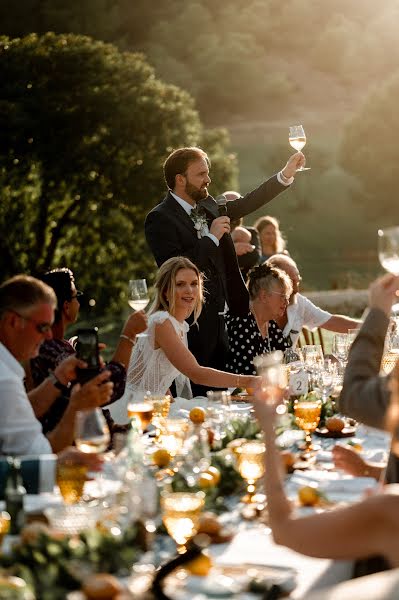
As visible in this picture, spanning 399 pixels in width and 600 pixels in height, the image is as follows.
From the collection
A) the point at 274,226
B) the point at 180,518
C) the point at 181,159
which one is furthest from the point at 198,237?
the point at 180,518

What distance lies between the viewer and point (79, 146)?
703 inches

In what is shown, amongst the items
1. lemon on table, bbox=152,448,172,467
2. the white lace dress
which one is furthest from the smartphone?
the white lace dress

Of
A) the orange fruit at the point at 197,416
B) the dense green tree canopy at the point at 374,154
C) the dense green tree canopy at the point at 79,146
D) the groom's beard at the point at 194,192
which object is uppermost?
the dense green tree canopy at the point at 374,154

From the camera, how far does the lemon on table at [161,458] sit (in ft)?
9.12

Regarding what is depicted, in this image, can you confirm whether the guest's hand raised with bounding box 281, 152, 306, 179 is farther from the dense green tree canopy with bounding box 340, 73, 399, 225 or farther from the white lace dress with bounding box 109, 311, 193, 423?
the dense green tree canopy with bounding box 340, 73, 399, 225

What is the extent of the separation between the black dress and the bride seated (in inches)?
22.8

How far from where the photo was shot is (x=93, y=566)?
1740mm

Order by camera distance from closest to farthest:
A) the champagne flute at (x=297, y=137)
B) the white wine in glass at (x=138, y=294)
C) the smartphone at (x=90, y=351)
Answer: the smartphone at (x=90, y=351), the white wine in glass at (x=138, y=294), the champagne flute at (x=297, y=137)

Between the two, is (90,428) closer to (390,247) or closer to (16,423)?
(16,423)

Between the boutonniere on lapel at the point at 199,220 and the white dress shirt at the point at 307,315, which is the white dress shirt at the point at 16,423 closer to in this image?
the boutonniere on lapel at the point at 199,220

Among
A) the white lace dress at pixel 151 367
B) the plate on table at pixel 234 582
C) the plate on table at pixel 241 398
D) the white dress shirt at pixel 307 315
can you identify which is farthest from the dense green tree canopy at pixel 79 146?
the plate on table at pixel 234 582

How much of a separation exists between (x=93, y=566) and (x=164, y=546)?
350mm

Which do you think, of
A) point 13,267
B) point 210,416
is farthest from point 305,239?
point 210,416

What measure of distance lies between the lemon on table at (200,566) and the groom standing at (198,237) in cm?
344
